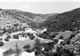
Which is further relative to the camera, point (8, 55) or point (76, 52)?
point (8, 55)

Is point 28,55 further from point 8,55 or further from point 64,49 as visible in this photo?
point 64,49

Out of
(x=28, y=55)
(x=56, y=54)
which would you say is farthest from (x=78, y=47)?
(x=28, y=55)

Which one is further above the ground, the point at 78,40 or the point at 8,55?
the point at 78,40

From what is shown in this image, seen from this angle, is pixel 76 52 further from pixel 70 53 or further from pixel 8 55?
pixel 8 55

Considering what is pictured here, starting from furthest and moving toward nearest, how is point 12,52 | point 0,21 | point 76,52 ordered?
1. point 0,21
2. point 12,52
3. point 76,52

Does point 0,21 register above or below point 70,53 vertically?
below

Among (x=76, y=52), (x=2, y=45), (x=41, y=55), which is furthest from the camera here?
(x=2, y=45)

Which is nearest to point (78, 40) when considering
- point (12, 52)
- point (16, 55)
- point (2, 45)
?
point (16, 55)

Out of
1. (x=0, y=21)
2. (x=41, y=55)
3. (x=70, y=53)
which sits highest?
(x=70, y=53)

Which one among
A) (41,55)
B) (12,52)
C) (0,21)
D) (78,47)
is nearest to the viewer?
(78,47)
